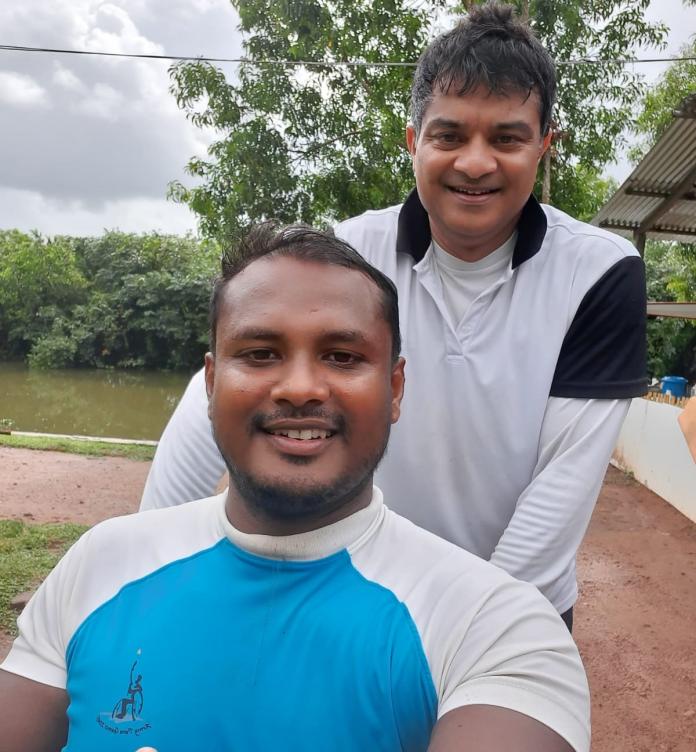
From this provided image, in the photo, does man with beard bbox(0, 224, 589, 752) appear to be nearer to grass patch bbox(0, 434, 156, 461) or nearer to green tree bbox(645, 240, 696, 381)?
grass patch bbox(0, 434, 156, 461)

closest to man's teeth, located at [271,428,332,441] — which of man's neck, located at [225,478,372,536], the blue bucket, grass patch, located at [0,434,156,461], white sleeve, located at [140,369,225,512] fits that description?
man's neck, located at [225,478,372,536]

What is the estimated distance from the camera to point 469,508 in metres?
1.67

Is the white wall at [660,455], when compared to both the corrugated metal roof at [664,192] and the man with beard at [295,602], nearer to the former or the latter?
the corrugated metal roof at [664,192]

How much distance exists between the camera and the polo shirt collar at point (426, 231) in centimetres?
167

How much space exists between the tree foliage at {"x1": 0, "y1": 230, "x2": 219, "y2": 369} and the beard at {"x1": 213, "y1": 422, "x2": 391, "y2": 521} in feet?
79.4

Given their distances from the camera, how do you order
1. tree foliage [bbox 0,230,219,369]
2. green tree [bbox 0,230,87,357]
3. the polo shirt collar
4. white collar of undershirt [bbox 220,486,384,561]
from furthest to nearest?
green tree [bbox 0,230,87,357], tree foliage [bbox 0,230,219,369], the polo shirt collar, white collar of undershirt [bbox 220,486,384,561]

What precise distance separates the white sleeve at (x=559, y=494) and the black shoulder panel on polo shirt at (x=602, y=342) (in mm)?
30

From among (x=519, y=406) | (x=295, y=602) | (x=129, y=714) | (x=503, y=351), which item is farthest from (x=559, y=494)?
(x=129, y=714)

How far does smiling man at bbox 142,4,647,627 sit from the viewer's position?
1576mm

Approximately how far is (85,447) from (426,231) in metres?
9.21

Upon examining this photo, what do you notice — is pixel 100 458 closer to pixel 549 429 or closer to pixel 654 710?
pixel 654 710

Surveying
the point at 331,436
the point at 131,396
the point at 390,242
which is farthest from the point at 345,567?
the point at 131,396

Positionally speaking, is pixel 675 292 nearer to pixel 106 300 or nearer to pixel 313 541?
pixel 313 541

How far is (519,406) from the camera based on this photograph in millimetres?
1605
